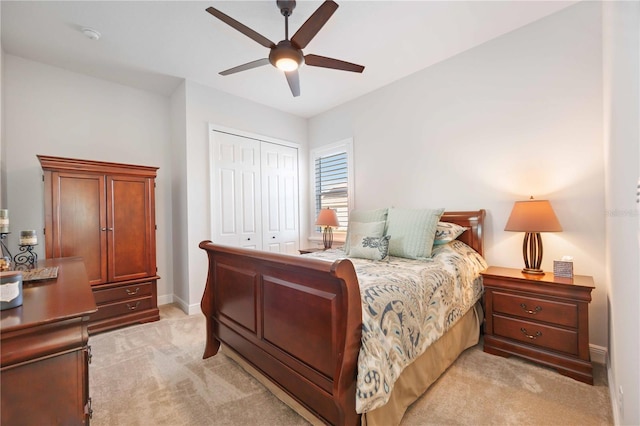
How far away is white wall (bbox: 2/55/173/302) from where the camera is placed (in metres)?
2.94

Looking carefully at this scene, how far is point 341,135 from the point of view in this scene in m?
4.30

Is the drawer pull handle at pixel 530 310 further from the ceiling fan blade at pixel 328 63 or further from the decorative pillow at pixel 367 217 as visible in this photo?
the ceiling fan blade at pixel 328 63

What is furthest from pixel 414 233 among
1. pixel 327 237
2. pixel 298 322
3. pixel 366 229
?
pixel 327 237

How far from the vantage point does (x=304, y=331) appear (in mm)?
1494

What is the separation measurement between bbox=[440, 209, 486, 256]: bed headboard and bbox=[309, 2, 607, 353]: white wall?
0.10m

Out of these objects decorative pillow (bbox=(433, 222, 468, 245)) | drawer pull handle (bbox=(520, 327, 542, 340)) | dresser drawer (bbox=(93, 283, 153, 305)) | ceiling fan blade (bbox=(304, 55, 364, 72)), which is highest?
ceiling fan blade (bbox=(304, 55, 364, 72))

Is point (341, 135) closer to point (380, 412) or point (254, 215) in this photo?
point (254, 215)

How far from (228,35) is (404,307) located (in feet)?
9.34

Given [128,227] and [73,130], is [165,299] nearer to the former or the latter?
[128,227]

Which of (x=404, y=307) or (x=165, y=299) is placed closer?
(x=404, y=307)

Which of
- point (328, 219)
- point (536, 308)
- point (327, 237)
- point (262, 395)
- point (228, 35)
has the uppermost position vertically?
point (228, 35)

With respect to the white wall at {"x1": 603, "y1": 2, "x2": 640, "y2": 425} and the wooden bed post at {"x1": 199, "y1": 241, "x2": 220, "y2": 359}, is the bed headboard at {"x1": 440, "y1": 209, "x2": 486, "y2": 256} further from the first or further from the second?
the wooden bed post at {"x1": 199, "y1": 241, "x2": 220, "y2": 359}

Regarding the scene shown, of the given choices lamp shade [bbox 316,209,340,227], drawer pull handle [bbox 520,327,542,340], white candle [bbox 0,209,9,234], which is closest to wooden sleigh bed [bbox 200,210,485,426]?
drawer pull handle [bbox 520,327,542,340]

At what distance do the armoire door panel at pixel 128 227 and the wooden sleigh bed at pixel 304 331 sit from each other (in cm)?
139
